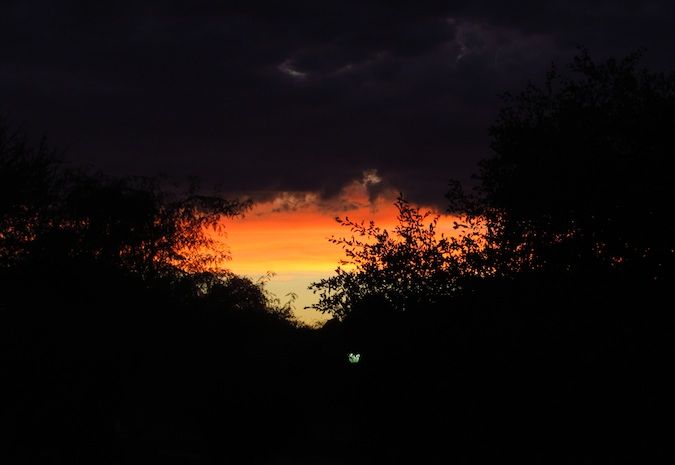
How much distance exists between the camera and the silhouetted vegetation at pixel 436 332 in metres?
15.9

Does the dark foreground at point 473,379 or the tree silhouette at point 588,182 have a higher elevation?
the tree silhouette at point 588,182

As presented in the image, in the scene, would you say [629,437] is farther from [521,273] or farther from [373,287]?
[373,287]

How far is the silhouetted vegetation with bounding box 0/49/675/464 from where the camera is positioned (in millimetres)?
15867

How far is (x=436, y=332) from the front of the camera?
16859 mm

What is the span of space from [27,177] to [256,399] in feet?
36.9

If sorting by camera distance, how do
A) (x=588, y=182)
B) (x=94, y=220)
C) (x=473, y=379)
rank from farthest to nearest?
(x=94, y=220), (x=588, y=182), (x=473, y=379)

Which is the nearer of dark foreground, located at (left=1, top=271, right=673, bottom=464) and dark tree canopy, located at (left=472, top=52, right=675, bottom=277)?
dark foreground, located at (left=1, top=271, right=673, bottom=464)

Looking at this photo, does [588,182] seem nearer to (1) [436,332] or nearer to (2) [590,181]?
(2) [590,181]

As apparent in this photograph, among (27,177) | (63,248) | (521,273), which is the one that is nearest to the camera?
(521,273)

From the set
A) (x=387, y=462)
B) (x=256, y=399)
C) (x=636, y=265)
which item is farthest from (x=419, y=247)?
(x=256, y=399)

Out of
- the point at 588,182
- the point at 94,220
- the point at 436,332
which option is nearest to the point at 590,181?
the point at 588,182

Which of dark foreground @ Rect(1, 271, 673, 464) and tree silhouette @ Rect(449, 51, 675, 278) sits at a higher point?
tree silhouette @ Rect(449, 51, 675, 278)

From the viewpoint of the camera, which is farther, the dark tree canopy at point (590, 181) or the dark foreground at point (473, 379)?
the dark tree canopy at point (590, 181)

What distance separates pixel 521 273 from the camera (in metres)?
19.4
